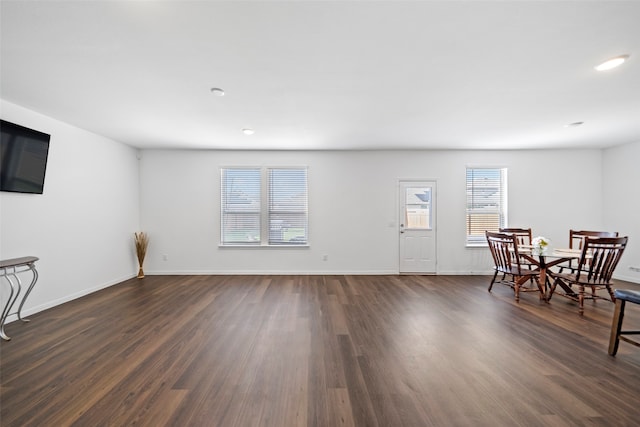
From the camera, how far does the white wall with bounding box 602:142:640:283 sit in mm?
4758

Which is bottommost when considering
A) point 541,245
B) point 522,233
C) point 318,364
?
point 318,364

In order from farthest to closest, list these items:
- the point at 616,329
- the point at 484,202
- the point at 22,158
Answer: the point at 484,202 < the point at 22,158 < the point at 616,329

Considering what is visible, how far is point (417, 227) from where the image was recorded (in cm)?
549

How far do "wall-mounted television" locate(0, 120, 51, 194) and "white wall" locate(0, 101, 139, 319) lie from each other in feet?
0.47

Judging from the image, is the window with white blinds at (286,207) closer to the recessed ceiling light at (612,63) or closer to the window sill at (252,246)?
the window sill at (252,246)

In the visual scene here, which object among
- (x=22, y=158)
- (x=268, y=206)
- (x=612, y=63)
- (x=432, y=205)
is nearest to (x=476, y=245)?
(x=432, y=205)

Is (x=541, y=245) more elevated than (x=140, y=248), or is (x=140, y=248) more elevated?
(x=541, y=245)

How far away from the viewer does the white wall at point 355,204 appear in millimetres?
5363

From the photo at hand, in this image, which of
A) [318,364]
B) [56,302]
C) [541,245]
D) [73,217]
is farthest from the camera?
[73,217]

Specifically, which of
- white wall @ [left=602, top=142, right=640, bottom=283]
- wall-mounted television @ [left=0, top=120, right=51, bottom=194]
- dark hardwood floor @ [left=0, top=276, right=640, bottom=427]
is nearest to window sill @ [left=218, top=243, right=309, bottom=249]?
dark hardwood floor @ [left=0, top=276, right=640, bottom=427]

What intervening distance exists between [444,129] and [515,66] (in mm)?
1835

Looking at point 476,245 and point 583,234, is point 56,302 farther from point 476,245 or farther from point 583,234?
point 583,234

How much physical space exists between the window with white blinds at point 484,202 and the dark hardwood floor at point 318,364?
2.09 meters

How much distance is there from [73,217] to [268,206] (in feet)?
10.4
